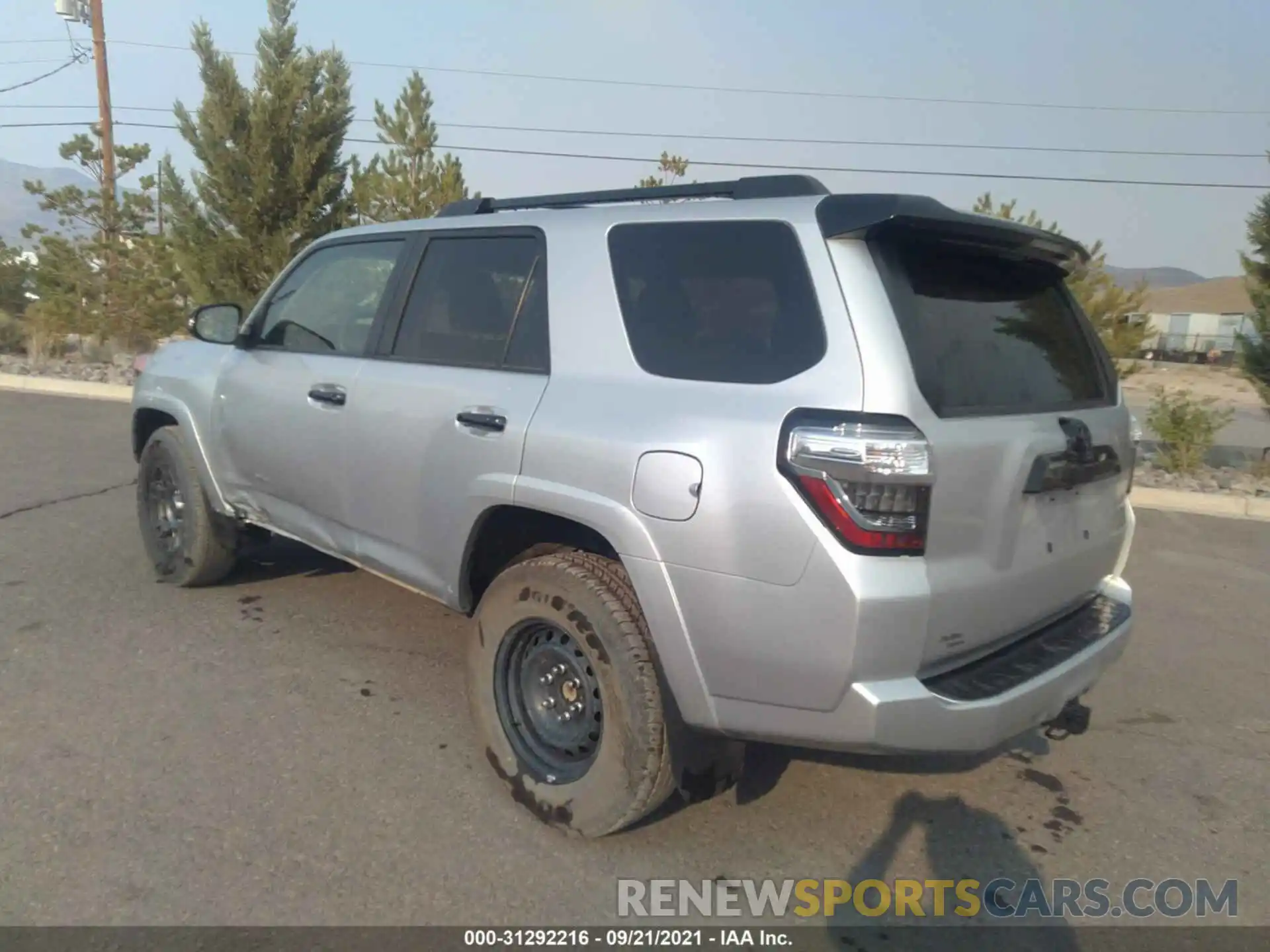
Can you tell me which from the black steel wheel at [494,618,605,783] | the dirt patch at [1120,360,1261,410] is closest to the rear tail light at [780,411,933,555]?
the black steel wheel at [494,618,605,783]

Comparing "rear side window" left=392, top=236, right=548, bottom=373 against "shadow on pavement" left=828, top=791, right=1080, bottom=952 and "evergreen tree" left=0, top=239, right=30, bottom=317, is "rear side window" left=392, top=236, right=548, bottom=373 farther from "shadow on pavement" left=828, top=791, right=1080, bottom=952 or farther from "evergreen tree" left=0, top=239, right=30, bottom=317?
"evergreen tree" left=0, top=239, right=30, bottom=317

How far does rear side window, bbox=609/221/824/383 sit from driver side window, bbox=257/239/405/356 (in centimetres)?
137

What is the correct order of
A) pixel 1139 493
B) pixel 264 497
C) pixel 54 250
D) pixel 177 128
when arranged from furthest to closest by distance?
pixel 54 250
pixel 177 128
pixel 1139 493
pixel 264 497

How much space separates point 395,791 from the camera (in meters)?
3.25

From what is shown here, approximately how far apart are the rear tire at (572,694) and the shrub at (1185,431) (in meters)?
8.90

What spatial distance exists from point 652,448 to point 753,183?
98 centimetres

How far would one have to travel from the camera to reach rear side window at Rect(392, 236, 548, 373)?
10.9 ft

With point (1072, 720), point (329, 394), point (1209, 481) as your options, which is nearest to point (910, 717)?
point (1072, 720)

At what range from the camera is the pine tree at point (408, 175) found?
16.0 m

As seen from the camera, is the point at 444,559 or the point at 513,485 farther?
the point at 444,559

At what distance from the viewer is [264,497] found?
176 inches

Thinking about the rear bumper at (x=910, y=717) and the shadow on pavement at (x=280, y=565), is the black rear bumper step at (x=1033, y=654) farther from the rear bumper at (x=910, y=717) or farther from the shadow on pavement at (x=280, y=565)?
the shadow on pavement at (x=280, y=565)

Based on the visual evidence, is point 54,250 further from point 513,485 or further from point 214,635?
point 513,485

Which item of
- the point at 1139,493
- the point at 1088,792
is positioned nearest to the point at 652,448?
the point at 1088,792
